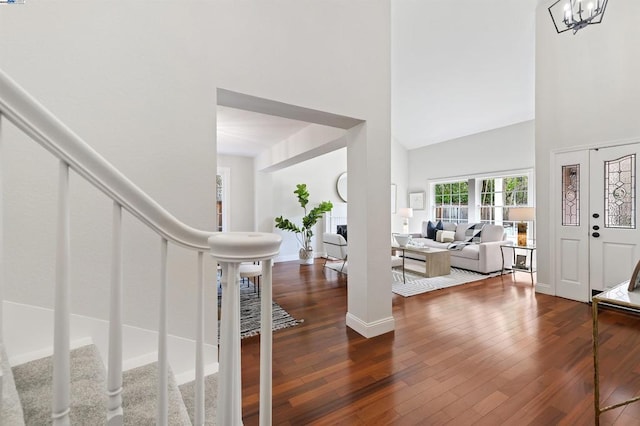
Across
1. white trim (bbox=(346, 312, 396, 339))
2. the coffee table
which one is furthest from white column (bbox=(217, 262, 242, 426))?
the coffee table

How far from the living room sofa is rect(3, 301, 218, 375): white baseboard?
4.74 m

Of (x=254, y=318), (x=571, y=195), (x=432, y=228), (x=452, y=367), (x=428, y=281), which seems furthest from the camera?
(x=432, y=228)

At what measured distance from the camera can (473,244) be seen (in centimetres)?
539

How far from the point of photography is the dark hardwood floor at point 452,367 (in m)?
1.69

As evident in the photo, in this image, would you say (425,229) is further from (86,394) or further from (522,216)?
(86,394)

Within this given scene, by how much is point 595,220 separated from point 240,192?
6.14m

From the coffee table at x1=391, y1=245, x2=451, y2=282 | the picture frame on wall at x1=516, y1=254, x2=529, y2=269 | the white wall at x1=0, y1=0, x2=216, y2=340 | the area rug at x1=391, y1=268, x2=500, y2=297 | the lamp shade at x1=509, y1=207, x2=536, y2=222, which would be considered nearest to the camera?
the white wall at x1=0, y1=0, x2=216, y2=340

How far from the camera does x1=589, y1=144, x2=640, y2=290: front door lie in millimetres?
3217

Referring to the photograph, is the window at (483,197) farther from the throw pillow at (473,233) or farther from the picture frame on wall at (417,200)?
the throw pillow at (473,233)

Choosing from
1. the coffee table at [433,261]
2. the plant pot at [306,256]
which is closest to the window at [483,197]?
the coffee table at [433,261]

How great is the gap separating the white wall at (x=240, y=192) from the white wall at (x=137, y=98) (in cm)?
446

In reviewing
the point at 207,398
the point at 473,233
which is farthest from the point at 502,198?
the point at 207,398

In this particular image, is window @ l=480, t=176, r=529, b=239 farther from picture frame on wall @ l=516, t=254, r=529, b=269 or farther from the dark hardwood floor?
the dark hardwood floor

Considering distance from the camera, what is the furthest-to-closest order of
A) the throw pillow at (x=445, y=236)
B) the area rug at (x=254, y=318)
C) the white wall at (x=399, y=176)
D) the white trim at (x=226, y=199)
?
the white wall at (x=399, y=176)
the white trim at (x=226, y=199)
the throw pillow at (x=445, y=236)
the area rug at (x=254, y=318)
